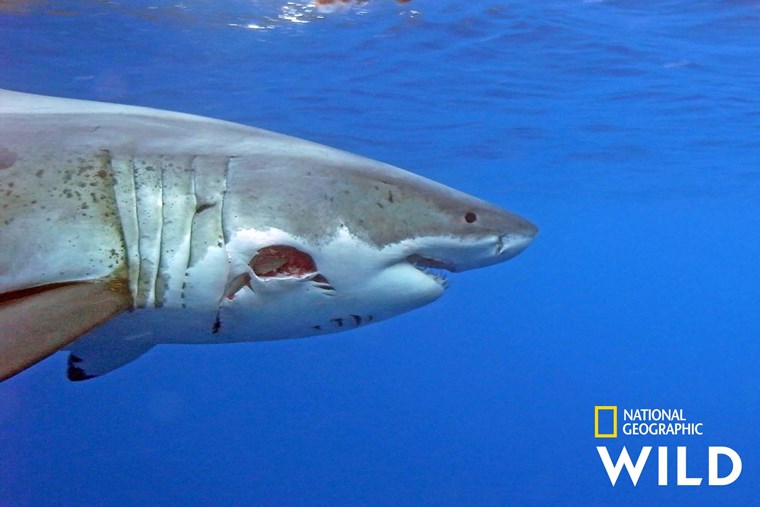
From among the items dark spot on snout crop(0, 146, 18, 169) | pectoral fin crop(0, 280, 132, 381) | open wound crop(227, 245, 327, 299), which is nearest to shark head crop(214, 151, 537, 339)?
open wound crop(227, 245, 327, 299)

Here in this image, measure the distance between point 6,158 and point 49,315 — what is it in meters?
0.74

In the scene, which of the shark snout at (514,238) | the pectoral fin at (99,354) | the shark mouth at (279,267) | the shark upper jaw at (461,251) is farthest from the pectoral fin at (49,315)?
the shark snout at (514,238)

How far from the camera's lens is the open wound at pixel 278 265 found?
2.70 meters

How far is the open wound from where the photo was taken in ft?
8.86

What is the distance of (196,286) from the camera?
8.82 ft

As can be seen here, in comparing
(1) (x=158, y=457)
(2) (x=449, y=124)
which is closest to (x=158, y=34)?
(2) (x=449, y=124)

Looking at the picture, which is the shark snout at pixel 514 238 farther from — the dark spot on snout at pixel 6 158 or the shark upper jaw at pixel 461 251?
the dark spot on snout at pixel 6 158

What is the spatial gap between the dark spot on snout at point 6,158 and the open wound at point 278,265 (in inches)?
37.5

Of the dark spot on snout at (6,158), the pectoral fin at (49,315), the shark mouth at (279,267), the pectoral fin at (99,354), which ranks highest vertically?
the dark spot on snout at (6,158)

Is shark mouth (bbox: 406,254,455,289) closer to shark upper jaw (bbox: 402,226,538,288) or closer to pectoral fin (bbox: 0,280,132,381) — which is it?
shark upper jaw (bbox: 402,226,538,288)

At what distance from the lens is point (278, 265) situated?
8.95 ft

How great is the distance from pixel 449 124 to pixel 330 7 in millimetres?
8047

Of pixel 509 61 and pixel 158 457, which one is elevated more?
pixel 509 61

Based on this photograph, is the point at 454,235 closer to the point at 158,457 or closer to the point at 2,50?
the point at 2,50
